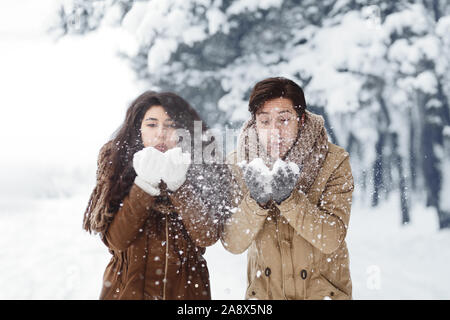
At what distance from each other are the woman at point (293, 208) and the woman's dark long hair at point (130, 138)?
26 centimetres

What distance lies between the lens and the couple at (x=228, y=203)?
121 cm

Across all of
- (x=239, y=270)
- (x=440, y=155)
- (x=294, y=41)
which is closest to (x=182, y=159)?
(x=239, y=270)

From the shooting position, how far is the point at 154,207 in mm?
1269

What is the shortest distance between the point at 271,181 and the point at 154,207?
42 cm

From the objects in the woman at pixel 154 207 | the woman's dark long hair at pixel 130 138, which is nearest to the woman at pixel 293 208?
the woman at pixel 154 207

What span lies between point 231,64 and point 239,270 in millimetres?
1154

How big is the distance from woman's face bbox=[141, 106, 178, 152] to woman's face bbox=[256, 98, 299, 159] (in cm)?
33

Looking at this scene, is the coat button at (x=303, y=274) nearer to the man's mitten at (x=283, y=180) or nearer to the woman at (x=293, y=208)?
the woman at (x=293, y=208)

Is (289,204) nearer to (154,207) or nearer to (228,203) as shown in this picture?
(228,203)

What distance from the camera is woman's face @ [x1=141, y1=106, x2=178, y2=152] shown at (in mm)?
1308

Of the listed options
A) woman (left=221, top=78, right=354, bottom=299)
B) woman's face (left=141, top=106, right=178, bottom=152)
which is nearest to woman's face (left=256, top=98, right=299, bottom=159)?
woman (left=221, top=78, right=354, bottom=299)

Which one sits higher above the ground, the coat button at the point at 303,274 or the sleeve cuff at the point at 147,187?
the sleeve cuff at the point at 147,187

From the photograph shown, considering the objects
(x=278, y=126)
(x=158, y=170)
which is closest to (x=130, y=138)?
(x=158, y=170)

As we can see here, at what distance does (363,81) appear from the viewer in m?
2.13
